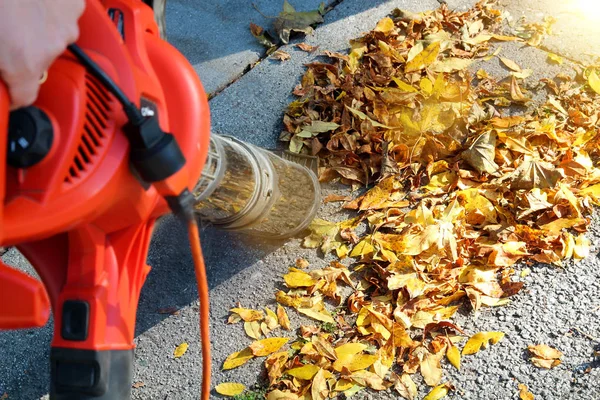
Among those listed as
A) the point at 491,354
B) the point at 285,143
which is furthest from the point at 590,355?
the point at 285,143

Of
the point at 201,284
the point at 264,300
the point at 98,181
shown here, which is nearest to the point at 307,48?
the point at 264,300

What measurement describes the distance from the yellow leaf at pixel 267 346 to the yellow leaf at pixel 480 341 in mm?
646

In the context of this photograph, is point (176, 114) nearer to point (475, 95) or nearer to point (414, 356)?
point (414, 356)

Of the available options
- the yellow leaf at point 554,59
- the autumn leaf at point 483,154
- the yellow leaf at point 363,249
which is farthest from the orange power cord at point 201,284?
the yellow leaf at point 554,59

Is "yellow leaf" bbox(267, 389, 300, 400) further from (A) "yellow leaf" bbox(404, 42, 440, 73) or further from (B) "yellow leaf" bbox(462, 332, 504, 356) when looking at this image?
(A) "yellow leaf" bbox(404, 42, 440, 73)

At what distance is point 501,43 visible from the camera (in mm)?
2949

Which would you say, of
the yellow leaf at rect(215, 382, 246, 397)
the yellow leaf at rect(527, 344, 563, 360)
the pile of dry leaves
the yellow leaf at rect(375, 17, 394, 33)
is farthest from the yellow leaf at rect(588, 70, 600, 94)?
the yellow leaf at rect(215, 382, 246, 397)

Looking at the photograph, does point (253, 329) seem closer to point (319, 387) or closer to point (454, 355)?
point (319, 387)

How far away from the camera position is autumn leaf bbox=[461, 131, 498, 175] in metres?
2.42

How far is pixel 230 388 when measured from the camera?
213 cm

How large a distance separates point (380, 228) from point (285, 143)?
610 millimetres

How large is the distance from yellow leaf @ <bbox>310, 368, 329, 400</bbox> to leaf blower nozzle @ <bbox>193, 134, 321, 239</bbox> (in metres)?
0.59

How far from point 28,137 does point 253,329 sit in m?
1.44

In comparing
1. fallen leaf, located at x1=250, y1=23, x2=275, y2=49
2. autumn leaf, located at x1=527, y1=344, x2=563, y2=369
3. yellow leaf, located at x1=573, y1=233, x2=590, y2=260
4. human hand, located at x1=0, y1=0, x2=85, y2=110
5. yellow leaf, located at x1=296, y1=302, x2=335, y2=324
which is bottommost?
yellow leaf, located at x1=296, y1=302, x2=335, y2=324
